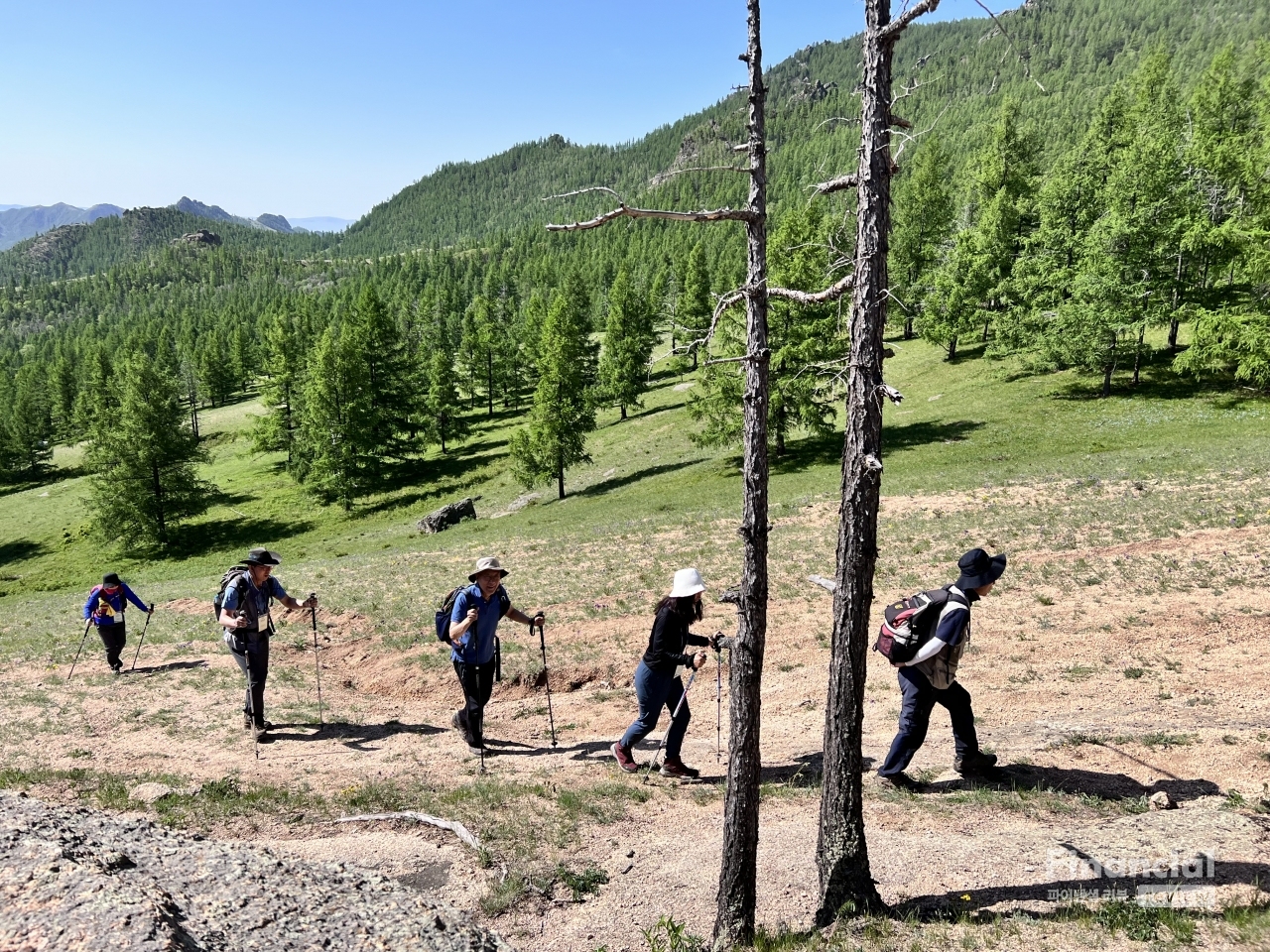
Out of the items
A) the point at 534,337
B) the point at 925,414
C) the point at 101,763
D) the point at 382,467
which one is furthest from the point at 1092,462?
the point at 534,337

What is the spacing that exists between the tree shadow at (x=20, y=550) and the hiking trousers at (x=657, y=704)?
183ft

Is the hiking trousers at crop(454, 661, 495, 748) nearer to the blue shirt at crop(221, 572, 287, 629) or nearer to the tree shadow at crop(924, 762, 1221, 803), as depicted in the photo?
the blue shirt at crop(221, 572, 287, 629)

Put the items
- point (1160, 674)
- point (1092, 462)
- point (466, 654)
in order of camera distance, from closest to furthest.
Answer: point (466, 654) → point (1160, 674) → point (1092, 462)

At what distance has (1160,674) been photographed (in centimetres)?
1060

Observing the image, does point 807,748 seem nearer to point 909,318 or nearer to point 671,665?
point 671,665

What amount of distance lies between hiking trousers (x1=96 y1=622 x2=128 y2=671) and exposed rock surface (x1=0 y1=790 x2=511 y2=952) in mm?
8471

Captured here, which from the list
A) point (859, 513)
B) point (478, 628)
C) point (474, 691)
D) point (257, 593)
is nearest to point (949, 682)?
point (859, 513)

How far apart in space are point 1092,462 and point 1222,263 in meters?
16.1

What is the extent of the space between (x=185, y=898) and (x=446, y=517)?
33.1 metres

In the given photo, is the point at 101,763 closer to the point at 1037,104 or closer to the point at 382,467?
the point at 382,467

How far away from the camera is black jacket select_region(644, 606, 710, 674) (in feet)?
27.2

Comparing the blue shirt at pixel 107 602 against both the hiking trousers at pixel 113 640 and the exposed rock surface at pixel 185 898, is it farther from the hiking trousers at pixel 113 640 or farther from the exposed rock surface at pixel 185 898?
Result: the exposed rock surface at pixel 185 898

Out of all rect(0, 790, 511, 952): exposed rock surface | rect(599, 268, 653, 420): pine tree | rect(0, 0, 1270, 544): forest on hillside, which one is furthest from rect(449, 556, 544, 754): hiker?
rect(599, 268, 653, 420): pine tree

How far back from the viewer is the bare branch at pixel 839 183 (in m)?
5.02
